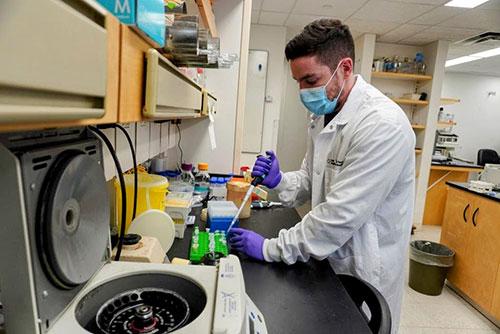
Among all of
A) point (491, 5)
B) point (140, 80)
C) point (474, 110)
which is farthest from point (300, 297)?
point (474, 110)

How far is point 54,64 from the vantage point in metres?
0.27

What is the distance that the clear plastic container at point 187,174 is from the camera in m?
1.99

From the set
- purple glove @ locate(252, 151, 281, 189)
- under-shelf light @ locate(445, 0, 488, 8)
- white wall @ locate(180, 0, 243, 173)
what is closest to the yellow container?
purple glove @ locate(252, 151, 281, 189)

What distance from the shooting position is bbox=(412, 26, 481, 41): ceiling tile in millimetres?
3736

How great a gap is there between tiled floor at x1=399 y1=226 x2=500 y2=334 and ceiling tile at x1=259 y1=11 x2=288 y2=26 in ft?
10.1

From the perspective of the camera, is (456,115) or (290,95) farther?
(456,115)

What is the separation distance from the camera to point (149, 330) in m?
0.50

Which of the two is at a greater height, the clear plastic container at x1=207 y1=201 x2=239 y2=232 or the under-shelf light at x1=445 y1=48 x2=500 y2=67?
the under-shelf light at x1=445 y1=48 x2=500 y2=67

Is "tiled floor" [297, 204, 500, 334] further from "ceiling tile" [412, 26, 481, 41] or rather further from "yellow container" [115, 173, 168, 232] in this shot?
"ceiling tile" [412, 26, 481, 41]

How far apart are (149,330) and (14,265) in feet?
0.68

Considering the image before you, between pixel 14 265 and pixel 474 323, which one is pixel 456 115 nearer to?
pixel 474 323

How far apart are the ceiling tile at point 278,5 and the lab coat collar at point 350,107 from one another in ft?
7.83

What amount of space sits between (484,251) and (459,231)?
0.32 m

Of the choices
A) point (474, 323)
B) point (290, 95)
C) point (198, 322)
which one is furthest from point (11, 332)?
point (290, 95)
